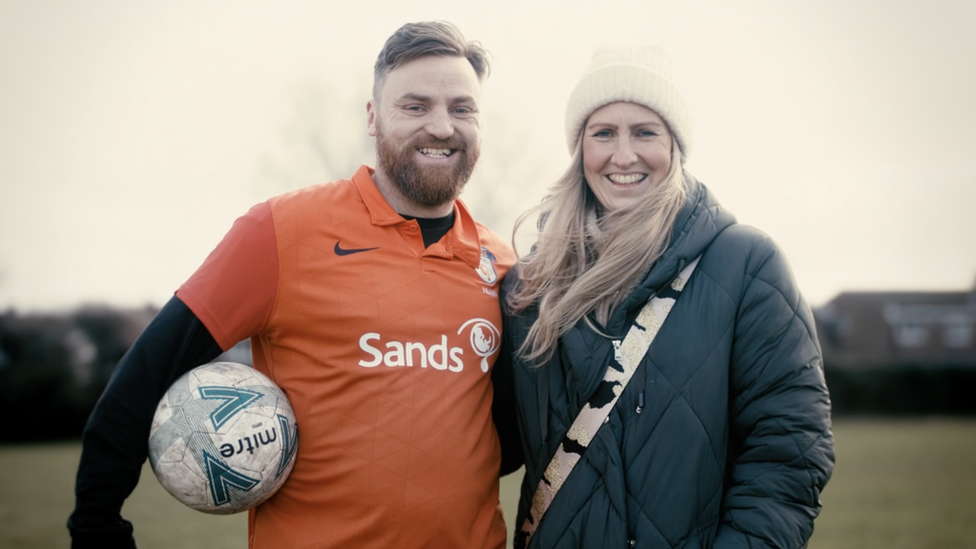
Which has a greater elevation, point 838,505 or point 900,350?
point 838,505

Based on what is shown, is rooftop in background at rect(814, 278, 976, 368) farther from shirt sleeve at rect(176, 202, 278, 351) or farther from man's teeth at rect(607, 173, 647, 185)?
shirt sleeve at rect(176, 202, 278, 351)

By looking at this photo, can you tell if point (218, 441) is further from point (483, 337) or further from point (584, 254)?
point (584, 254)

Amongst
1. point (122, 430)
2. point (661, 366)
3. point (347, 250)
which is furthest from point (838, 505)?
point (122, 430)

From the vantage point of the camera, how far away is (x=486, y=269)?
3.39 m

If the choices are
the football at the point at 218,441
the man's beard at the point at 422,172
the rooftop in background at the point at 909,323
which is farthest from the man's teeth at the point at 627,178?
the rooftop in background at the point at 909,323

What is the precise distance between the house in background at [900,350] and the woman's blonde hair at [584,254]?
2799 cm

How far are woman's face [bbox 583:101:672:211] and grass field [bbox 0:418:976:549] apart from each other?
7.23 meters

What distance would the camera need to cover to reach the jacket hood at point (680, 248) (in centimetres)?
266

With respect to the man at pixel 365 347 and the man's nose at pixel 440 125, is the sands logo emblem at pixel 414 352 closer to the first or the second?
the man at pixel 365 347

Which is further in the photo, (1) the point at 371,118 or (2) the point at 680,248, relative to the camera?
(1) the point at 371,118

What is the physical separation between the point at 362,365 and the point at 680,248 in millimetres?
1329

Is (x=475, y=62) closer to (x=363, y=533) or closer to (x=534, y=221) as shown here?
(x=534, y=221)

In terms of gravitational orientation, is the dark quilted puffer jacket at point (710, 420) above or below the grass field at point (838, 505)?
above

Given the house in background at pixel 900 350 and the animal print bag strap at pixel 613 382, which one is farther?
the house in background at pixel 900 350
